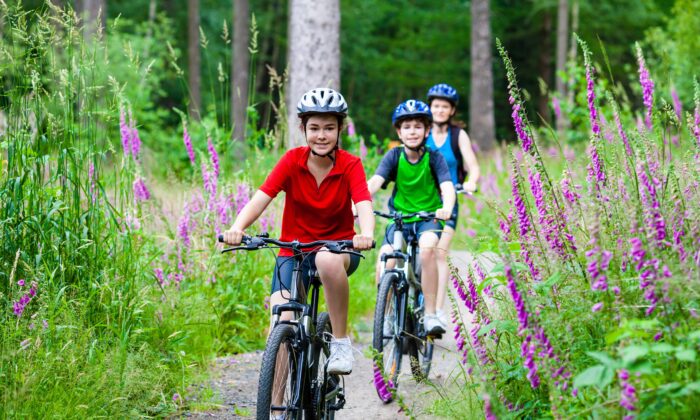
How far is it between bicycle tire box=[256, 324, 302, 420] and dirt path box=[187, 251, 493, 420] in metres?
1.00

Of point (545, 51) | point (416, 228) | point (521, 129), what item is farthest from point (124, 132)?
point (545, 51)

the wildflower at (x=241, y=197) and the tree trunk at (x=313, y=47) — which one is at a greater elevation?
the tree trunk at (x=313, y=47)

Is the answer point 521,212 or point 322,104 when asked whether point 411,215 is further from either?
point 521,212

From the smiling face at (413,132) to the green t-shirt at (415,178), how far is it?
5.9 inches

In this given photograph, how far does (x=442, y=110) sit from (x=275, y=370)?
4.16 meters

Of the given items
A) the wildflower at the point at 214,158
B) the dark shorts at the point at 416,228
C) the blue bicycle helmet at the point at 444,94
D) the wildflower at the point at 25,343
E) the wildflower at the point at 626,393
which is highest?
the blue bicycle helmet at the point at 444,94

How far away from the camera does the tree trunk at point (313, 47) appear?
9984mm

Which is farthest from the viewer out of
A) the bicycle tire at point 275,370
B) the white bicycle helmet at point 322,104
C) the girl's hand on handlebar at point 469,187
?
the girl's hand on handlebar at point 469,187

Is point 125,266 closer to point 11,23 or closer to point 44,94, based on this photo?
point 44,94

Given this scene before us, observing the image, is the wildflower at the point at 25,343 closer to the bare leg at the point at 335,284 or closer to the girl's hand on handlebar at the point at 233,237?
the girl's hand on handlebar at the point at 233,237

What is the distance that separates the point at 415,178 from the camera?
6570mm

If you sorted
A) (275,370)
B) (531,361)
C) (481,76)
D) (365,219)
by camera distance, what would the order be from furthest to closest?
1. (481,76)
2. (365,219)
3. (275,370)
4. (531,361)

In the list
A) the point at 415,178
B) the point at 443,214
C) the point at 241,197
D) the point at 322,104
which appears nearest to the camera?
the point at 322,104

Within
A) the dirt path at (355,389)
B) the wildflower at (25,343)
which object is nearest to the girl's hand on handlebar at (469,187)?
the dirt path at (355,389)
